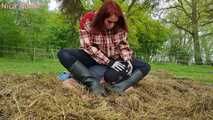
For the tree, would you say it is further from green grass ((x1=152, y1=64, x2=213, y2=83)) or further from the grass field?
the grass field

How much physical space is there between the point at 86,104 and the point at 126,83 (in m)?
1.14

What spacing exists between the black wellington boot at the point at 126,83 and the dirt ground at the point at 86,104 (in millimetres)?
90

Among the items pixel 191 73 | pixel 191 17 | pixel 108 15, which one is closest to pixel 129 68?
pixel 108 15

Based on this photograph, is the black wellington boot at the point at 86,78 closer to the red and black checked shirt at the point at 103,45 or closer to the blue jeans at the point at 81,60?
the blue jeans at the point at 81,60

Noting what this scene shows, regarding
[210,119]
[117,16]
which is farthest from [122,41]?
[210,119]

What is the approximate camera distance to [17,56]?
29.5 metres

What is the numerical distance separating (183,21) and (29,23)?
16.4m

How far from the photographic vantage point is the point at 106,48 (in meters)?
5.68

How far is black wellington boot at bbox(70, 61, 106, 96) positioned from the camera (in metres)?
5.02

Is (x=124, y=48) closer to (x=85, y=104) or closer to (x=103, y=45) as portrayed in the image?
(x=103, y=45)

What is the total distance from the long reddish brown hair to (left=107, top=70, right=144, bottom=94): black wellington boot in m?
0.52

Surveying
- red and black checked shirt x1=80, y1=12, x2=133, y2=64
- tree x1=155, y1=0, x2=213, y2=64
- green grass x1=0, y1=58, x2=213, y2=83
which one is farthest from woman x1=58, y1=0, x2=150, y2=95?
tree x1=155, y1=0, x2=213, y2=64

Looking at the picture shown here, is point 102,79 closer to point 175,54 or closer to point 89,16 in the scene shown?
point 89,16

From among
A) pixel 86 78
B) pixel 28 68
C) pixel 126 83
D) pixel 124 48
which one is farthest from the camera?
pixel 28 68
